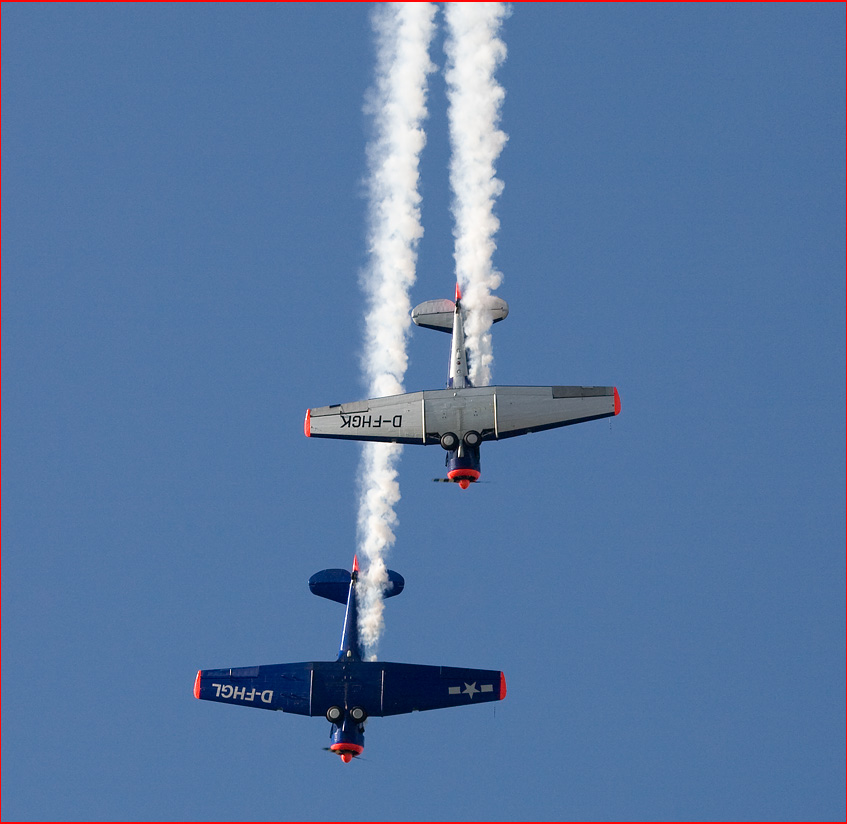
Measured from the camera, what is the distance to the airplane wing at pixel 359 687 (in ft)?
188

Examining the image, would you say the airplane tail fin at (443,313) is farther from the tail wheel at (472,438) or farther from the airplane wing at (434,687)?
the airplane wing at (434,687)

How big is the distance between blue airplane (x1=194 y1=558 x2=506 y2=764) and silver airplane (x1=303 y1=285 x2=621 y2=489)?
18.0 feet

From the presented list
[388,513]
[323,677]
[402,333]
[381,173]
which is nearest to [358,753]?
[323,677]

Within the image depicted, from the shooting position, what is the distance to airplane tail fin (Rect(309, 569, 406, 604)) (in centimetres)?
5988

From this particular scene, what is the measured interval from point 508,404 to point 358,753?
33.5 feet

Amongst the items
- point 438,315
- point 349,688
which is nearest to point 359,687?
point 349,688

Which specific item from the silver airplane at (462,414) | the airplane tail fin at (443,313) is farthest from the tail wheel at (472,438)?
the airplane tail fin at (443,313)

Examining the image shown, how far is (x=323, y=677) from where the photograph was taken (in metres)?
57.4

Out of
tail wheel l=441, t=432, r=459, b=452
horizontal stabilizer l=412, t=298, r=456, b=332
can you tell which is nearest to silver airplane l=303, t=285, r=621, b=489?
tail wheel l=441, t=432, r=459, b=452

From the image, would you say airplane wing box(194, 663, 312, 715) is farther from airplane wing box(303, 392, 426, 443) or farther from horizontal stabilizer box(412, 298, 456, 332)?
horizontal stabilizer box(412, 298, 456, 332)

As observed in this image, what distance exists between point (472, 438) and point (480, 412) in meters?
0.74

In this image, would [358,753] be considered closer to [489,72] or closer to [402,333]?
[402,333]

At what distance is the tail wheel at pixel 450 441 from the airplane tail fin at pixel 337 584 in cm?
518

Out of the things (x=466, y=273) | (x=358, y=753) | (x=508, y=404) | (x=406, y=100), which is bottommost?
(x=358, y=753)
